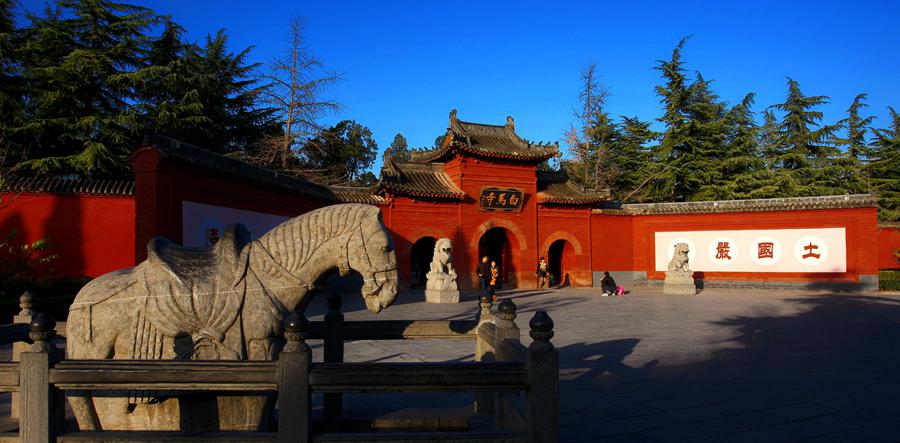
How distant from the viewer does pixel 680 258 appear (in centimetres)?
1773

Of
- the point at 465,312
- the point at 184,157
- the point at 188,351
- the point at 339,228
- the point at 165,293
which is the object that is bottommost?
the point at 465,312

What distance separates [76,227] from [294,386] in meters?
11.9

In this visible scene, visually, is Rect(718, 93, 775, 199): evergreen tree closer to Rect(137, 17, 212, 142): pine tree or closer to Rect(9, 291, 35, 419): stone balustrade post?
Rect(137, 17, 212, 142): pine tree

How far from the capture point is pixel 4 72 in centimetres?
1678

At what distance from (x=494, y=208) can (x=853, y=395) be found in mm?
14905

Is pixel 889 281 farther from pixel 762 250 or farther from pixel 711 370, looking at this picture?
pixel 711 370

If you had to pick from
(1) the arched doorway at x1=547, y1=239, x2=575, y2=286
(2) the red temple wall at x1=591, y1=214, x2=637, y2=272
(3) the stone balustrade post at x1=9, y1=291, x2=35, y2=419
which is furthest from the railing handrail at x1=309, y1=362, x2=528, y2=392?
(2) the red temple wall at x1=591, y1=214, x2=637, y2=272

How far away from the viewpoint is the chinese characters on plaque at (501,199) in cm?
1941

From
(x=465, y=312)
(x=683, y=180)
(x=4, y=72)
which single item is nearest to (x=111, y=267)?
(x=465, y=312)

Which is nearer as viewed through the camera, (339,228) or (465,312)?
(339,228)

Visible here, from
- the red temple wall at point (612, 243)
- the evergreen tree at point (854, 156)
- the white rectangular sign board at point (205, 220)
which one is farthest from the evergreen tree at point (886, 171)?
the white rectangular sign board at point (205, 220)

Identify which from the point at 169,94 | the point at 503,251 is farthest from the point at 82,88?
the point at 503,251

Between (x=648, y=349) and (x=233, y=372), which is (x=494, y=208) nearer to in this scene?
(x=648, y=349)

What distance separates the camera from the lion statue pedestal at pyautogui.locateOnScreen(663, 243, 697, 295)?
17.6m
